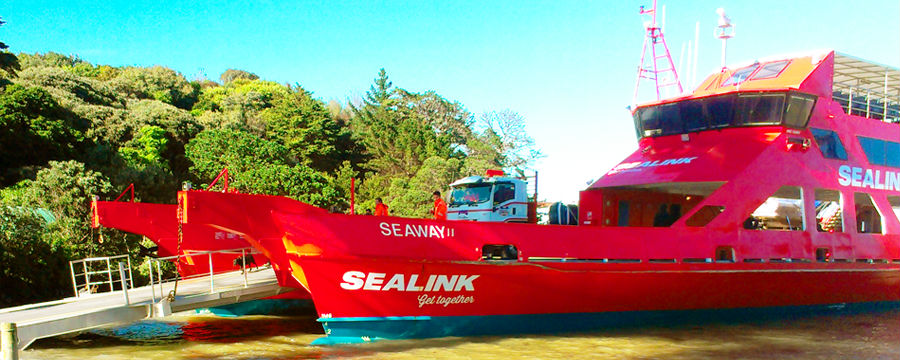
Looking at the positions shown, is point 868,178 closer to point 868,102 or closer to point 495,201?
point 868,102

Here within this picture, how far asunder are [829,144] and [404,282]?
347 inches

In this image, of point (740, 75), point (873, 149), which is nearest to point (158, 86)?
point (740, 75)

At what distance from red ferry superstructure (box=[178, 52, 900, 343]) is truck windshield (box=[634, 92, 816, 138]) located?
24 millimetres

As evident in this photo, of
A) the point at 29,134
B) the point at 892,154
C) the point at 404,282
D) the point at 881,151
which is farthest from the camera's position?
the point at 29,134

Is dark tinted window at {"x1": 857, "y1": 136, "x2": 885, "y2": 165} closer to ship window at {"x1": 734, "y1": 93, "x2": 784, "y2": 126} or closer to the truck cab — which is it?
ship window at {"x1": 734, "y1": 93, "x2": 784, "y2": 126}

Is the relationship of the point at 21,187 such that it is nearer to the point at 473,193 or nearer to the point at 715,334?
the point at 473,193

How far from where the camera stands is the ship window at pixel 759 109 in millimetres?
12617

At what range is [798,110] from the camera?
500 inches

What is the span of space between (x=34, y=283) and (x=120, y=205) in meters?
4.26

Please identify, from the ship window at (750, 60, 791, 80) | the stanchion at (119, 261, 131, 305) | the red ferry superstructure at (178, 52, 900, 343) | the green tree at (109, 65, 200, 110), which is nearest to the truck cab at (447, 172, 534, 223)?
the red ferry superstructure at (178, 52, 900, 343)

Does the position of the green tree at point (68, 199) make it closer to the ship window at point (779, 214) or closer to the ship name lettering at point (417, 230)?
the ship name lettering at point (417, 230)

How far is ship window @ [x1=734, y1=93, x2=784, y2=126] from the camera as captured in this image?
12617 mm

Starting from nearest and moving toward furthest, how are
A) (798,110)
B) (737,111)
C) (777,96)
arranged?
(777,96) → (798,110) → (737,111)

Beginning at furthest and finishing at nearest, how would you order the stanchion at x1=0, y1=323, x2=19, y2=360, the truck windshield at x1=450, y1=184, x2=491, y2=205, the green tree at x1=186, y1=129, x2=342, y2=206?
the green tree at x1=186, y1=129, x2=342, y2=206 < the truck windshield at x1=450, y1=184, x2=491, y2=205 < the stanchion at x1=0, y1=323, x2=19, y2=360
